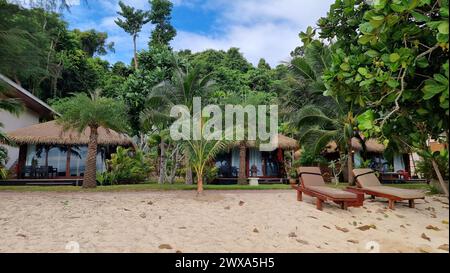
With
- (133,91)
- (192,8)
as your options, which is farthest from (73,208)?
(133,91)

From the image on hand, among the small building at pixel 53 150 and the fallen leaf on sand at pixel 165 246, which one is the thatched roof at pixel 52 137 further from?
the fallen leaf on sand at pixel 165 246

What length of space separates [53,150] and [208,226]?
50.4 feet

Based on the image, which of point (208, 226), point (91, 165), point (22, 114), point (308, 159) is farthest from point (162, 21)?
point (208, 226)

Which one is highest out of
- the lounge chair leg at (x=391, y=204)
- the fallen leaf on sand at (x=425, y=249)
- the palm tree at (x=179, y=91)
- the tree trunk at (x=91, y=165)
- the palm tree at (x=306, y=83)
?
the palm tree at (x=306, y=83)

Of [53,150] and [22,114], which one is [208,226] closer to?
[53,150]

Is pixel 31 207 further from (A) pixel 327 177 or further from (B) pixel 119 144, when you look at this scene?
(A) pixel 327 177

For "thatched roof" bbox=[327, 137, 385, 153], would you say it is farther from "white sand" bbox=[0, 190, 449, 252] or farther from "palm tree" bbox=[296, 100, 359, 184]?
"white sand" bbox=[0, 190, 449, 252]

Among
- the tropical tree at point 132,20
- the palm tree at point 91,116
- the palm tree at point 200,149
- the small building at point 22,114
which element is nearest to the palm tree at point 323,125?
the palm tree at point 200,149

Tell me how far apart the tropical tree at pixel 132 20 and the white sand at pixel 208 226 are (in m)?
29.7

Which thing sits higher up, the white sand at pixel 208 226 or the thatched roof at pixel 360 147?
the thatched roof at pixel 360 147

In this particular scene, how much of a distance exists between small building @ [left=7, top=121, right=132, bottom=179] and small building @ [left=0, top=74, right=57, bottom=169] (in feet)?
4.47

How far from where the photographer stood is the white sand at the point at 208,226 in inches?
166

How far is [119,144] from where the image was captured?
1688 centimetres
